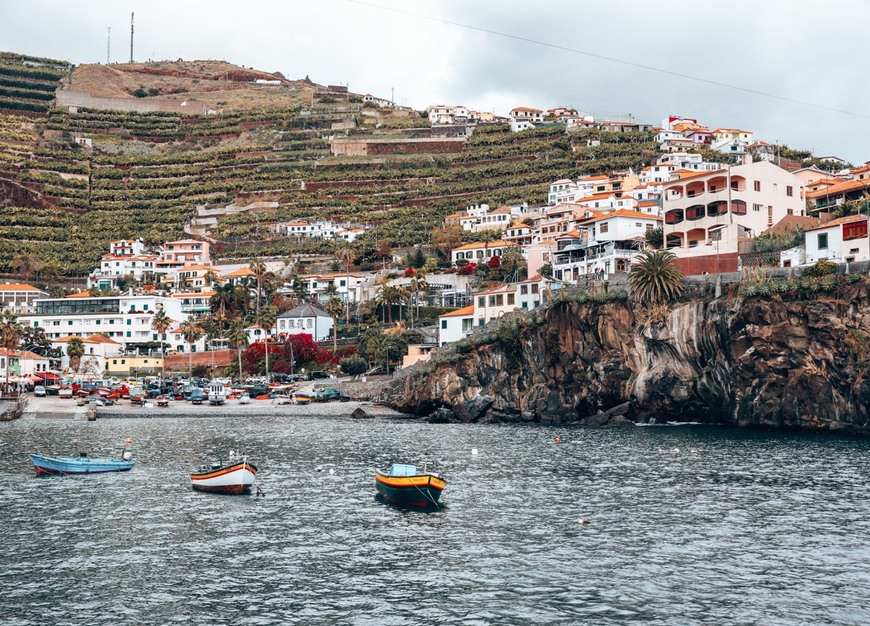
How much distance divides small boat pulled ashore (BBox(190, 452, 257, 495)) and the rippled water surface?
1.43 meters

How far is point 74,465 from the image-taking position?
193 feet

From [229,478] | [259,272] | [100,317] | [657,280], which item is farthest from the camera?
[100,317]

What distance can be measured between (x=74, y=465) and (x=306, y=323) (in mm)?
79756

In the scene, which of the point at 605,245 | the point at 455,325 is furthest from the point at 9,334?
the point at 605,245

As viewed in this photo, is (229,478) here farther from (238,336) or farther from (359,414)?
(238,336)

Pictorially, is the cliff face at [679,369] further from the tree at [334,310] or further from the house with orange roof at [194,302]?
the house with orange roof at [194,302]

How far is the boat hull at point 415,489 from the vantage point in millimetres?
46344

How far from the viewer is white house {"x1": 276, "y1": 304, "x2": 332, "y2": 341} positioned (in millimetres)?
137750

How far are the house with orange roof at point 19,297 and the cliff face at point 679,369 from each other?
77.4 m

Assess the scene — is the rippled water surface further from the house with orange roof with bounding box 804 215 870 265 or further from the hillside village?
the hillside village

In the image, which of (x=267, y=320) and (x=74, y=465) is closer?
(x=74, y=465)

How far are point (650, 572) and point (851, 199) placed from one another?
85.9m

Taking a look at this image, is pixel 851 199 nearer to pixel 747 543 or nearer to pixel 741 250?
pixel 741 250

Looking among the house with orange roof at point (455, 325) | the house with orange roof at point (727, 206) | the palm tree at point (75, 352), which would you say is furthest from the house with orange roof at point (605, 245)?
the palm tree at point (75, 352)
